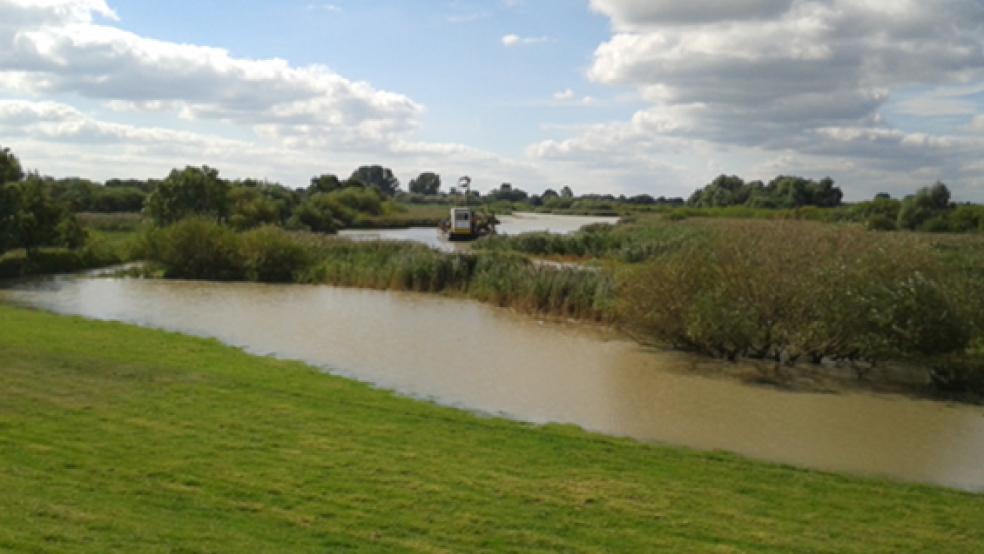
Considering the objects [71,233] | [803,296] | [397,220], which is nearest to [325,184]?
[397,220]

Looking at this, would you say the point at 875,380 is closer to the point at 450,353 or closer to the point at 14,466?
the point at 450,353

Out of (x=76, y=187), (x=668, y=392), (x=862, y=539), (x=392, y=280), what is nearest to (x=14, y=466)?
(x=862, y=539)

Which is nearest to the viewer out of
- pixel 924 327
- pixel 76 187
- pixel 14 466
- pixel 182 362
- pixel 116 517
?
pixel 116 517

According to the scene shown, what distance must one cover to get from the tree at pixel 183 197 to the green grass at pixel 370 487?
31970 millimetres

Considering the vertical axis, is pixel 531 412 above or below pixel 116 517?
below

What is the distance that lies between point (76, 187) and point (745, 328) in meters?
A: 66.9

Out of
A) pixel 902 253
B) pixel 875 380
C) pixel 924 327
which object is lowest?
pixel 875 380

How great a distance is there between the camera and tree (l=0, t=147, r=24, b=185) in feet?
104

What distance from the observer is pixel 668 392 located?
47.9ft

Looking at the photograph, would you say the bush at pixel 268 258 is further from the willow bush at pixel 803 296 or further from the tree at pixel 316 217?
the tree at pixel 316 217

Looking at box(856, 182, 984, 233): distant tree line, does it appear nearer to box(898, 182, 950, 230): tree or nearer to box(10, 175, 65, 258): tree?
box(898, 182, 950, 230): tree

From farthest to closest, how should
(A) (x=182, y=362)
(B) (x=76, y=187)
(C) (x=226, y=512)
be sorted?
(B) (x=76, y=187) → (A) (x=182, y=362) → (C) (x=226, y=512)

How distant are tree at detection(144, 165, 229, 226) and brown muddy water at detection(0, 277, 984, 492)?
53.4 feet

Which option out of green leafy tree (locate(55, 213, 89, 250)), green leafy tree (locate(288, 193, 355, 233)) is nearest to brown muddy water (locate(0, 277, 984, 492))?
green leafy tree (locate(55, 213, 89, 250))
